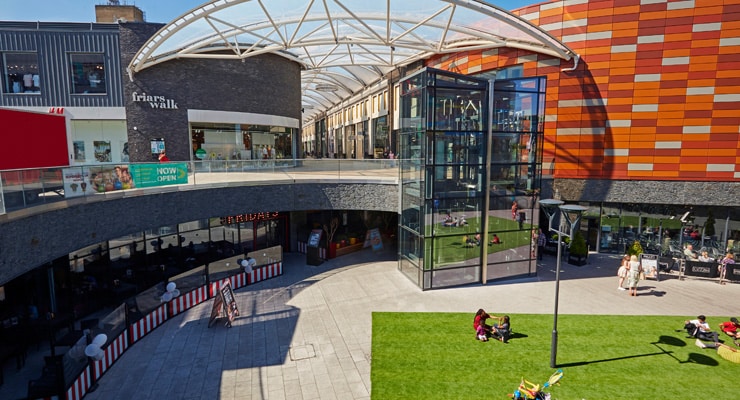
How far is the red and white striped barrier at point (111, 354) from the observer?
1036cm

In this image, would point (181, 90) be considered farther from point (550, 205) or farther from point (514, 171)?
point (550, 205)

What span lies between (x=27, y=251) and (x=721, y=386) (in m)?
17.2

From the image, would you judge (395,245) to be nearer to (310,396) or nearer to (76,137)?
(310,396)

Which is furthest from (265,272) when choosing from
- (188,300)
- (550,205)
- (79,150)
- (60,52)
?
(60,52)

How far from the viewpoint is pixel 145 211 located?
14.5m

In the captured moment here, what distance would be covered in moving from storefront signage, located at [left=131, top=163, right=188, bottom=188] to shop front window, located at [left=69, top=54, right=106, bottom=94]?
506 inches

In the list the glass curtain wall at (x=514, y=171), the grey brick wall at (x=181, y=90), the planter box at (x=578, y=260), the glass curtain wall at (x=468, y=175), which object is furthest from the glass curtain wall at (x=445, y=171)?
the grey brick wall at (x=181, y=90)

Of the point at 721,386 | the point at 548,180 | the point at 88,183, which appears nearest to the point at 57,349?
the point at 88,183

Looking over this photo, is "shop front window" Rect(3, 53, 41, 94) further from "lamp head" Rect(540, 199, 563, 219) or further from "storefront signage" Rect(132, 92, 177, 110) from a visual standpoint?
"lamp head" Rect(540, 199, 563, 219)

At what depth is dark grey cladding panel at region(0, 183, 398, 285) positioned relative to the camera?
9586 mm

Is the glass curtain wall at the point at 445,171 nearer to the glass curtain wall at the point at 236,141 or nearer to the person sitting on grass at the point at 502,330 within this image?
the person sitting on grass at the point at 502,330

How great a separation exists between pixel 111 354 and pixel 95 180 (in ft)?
17.7

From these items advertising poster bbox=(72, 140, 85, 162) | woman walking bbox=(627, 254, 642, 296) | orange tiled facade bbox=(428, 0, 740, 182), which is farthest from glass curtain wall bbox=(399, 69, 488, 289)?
advertising poster bbox=(72, 140, 85, 162)

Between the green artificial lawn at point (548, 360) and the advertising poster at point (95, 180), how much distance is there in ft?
32.4
